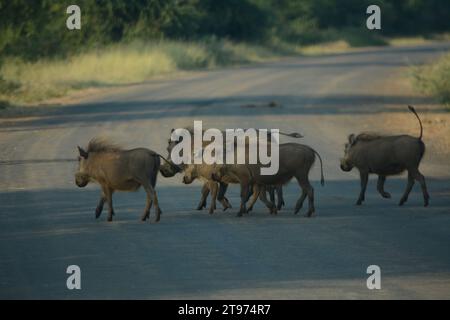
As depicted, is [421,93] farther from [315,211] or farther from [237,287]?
[237,287]

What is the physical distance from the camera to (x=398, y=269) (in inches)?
383

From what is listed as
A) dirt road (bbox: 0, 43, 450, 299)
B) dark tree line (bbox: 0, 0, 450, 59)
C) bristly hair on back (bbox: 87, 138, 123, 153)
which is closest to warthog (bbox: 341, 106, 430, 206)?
dirt road (bbox: 0, 43, 450, 299)

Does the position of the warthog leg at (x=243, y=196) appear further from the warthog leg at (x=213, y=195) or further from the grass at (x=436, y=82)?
the grass at (x=436, y=82)

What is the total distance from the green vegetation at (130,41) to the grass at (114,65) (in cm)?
4

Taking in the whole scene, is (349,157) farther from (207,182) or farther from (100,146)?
(100,146)

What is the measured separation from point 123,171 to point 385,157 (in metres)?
3.32

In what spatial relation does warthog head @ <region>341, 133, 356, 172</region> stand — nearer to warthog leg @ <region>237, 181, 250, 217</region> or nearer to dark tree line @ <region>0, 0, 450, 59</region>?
warthog leg @ <region>237, 181, 250, 217</region>

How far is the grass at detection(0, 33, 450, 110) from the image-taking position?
1319 inches

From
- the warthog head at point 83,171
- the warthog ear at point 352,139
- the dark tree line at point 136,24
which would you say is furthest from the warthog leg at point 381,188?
the dark tree line at point 136,24

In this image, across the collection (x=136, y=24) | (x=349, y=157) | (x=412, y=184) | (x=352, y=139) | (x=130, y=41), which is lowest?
(x=412, y=184)

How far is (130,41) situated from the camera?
51469mm

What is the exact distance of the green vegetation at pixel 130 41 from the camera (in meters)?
39.3

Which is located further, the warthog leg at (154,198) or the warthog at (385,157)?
the warthog at (385,157)

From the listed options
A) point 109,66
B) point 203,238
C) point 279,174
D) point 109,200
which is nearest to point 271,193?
point 279,174
